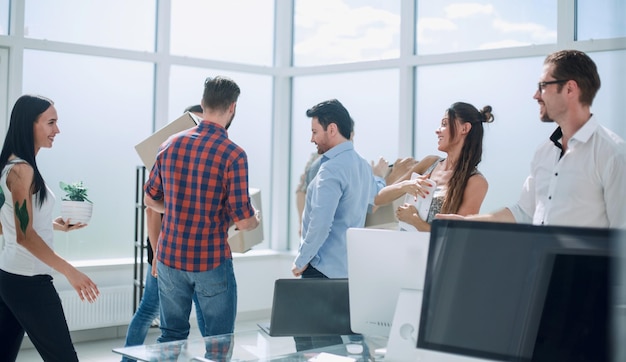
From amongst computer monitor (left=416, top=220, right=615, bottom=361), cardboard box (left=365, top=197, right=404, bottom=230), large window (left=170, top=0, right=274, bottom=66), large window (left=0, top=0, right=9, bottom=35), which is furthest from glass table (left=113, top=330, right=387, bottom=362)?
large window (left=170, top=0, right=274, bottom=66)

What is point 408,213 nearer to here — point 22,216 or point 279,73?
point 22,216

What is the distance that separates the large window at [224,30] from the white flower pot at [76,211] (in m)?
2.86

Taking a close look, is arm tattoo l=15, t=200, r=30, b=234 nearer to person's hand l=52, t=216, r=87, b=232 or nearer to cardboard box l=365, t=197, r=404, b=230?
person's hand l=52, t=216, r=87, b=232

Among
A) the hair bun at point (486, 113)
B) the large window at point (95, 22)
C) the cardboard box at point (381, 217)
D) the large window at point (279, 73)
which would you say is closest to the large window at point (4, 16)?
the large window at point (279, 73)

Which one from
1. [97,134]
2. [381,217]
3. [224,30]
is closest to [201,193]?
[381,217]

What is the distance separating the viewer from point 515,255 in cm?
152

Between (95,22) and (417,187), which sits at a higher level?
(95,22)

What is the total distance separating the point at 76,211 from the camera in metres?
3.66

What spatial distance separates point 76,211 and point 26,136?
2.22 ft

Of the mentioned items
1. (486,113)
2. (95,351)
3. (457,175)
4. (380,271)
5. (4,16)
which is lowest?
(95,351)

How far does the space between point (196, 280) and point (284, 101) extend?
158 inches

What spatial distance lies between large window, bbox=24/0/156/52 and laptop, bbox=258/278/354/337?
3.85 meters

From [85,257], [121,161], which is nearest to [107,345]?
[85,257]

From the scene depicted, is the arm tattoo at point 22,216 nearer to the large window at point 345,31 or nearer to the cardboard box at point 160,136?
the cardboard box at point 160,136
